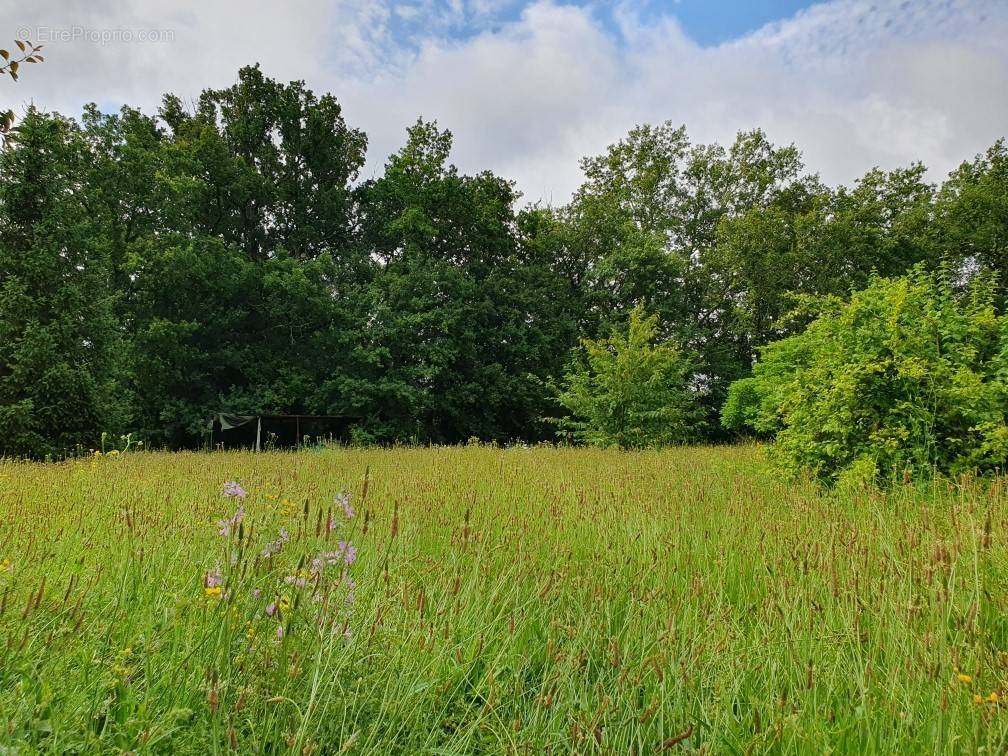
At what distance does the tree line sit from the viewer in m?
19.7

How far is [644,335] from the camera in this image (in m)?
14.7

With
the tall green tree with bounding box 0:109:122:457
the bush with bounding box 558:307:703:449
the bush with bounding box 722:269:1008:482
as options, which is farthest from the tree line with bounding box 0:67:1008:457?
the bush with bounding box 722:269:1008:482

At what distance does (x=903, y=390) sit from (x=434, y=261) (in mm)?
20555

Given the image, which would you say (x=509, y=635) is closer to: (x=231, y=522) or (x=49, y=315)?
(x=231, y=522)

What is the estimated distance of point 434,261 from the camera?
2347 centimetres

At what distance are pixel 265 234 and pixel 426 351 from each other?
9241 mm

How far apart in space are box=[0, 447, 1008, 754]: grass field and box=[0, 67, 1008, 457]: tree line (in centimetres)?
1246

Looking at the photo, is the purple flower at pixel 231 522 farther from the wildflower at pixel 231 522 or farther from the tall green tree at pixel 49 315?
the tall green tree at pixel 49 315

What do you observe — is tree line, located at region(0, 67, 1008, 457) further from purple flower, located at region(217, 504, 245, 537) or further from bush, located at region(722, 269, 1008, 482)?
purple flower, located at region(217, 504, 245, 537)

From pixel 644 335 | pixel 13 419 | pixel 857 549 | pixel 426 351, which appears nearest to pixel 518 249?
pixel 426 351

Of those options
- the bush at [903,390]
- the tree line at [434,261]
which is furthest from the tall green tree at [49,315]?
the bush at [903,390]

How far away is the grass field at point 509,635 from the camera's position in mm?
1367

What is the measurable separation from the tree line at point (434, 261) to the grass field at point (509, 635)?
40.9 ft

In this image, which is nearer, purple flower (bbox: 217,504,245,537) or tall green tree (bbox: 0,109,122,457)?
purple flower (bbox: 217,504,245,537)
